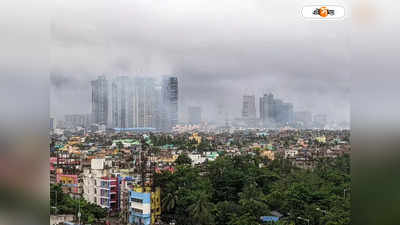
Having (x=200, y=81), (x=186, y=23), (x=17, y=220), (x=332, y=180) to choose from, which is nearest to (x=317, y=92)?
(x=332, y=180)

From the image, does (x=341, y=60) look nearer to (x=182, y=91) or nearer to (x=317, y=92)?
(x=317, y=92)

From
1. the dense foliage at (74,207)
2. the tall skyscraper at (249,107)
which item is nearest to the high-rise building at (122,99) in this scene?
the dense foliage at (74,207)

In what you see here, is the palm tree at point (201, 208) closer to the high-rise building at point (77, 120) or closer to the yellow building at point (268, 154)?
the yellow building at point (268, 154)

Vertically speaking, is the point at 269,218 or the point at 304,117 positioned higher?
the point at 304,117

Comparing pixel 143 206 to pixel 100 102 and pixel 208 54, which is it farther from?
pixel 208 54

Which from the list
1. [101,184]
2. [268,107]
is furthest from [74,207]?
[268,107]

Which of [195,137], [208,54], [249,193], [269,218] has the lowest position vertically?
[269,218]

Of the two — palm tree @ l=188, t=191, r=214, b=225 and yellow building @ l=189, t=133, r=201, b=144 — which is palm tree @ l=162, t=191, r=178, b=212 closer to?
palm tree @ l=188, t=191, r=214, b=225

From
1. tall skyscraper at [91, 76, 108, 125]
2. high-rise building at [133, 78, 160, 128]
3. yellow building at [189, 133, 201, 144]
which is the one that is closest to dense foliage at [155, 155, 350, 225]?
yellow building at [189, 133, 201, 144]

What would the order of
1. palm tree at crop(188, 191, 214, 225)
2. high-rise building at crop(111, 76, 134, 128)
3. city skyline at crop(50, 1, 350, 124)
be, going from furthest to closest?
palm tree at crop(188, 191, 214, 225)
high-rise building at crop(111, 76, 134, 128)
city skyline at crop(50, 1, 350, 124)
